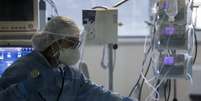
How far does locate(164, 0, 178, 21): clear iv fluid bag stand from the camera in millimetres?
2816

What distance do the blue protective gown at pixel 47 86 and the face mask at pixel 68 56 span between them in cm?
6

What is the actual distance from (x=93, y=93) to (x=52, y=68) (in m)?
0.27

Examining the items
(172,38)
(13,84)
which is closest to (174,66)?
(172,38)

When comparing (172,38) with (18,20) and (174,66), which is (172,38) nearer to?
(174,66)

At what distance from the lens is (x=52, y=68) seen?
207 centimetres

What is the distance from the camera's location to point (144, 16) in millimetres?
3771

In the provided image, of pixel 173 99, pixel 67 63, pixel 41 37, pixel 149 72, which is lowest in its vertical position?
pixel 173 99

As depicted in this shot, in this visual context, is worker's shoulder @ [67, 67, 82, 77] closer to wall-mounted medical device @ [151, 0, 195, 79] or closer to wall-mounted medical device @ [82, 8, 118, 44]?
wall-mounted medical device @ [82, 8, 118, 44]

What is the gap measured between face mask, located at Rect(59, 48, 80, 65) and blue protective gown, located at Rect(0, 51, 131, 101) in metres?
0.06

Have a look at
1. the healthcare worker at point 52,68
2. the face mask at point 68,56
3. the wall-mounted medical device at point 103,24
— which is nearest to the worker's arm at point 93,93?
the healthcare worker at point 52,68

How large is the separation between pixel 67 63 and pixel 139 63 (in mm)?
1755

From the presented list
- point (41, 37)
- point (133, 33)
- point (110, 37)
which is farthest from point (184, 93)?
point (41, 37)

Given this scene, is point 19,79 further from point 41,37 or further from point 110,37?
point 110,37

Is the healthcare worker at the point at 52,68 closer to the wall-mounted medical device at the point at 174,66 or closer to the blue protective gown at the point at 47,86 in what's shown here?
the blue protective gown at the point at 47,86
